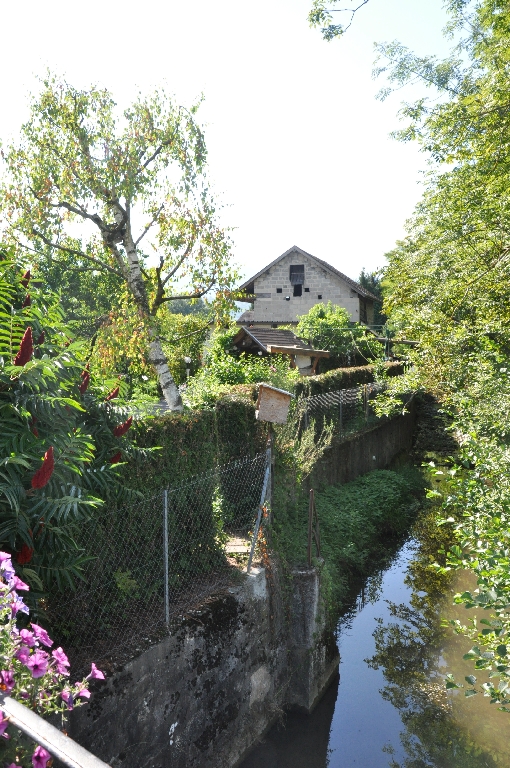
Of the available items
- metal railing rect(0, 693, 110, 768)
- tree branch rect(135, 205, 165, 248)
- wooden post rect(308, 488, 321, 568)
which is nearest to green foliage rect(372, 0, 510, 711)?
wooden post rect(308, 488, 321, 568)

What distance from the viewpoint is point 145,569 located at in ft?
20.4

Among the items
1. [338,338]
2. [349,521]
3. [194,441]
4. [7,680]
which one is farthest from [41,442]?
[338,338]

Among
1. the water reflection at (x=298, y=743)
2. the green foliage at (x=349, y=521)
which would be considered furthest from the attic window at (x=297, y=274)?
the water reflection at (x=298, y=743)

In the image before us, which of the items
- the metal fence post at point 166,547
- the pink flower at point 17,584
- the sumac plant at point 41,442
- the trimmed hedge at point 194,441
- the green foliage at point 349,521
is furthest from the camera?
the green foliage at point 349,521

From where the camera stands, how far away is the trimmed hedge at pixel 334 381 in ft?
48.6

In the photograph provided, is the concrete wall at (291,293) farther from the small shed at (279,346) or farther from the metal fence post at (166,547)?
the metal fence post at (166,547)

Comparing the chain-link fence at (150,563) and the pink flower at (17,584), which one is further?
the chain-link fence at (150,563)

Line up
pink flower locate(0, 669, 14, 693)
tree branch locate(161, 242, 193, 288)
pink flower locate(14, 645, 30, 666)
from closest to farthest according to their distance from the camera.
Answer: pink flower locate(0, 669, 14, 693) → pink flower locate(14, 645, 30, 666) → tree branch locate(161, 242, 193, 288)

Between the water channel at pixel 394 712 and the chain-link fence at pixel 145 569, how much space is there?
196cm

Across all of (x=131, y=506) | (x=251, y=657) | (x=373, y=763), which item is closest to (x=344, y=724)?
(x=373, y=763)

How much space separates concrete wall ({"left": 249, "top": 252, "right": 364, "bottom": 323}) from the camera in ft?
128

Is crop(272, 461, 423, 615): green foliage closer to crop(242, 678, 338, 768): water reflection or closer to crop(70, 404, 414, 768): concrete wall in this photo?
crop(70, 404, 414, 768): concrete wall

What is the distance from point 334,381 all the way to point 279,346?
6.17 metres

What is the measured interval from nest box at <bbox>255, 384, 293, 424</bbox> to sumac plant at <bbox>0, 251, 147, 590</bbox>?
4.06 m
